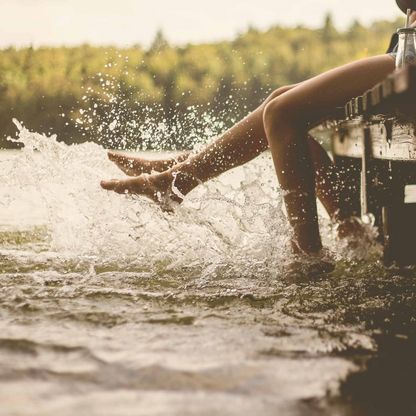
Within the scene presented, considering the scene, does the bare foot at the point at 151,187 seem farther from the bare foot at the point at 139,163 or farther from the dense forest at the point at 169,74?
the dense forest at the point at 169,74

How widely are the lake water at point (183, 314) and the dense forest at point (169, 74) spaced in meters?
26.7

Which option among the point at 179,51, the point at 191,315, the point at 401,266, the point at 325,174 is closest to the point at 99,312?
the point at 191,315

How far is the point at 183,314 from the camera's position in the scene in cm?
136

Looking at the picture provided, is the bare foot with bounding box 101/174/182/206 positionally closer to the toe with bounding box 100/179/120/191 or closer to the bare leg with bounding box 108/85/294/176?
the toe with bounding box 100/179/120/191

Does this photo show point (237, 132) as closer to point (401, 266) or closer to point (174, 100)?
point (401, 266)

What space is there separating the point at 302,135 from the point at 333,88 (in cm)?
14

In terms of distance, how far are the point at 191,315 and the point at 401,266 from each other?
0.88m

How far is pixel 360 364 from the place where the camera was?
1.04 m

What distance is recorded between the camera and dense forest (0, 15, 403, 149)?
117ft

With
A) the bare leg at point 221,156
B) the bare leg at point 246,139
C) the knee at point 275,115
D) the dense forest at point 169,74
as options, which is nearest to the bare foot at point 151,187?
the bare leg at point 221,156

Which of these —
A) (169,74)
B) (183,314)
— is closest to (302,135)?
(183,314)

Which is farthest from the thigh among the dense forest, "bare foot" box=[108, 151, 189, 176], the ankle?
the dense forest

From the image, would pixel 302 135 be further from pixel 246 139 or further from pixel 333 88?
pixel 246 139

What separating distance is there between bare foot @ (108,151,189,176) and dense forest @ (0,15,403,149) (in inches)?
1046
